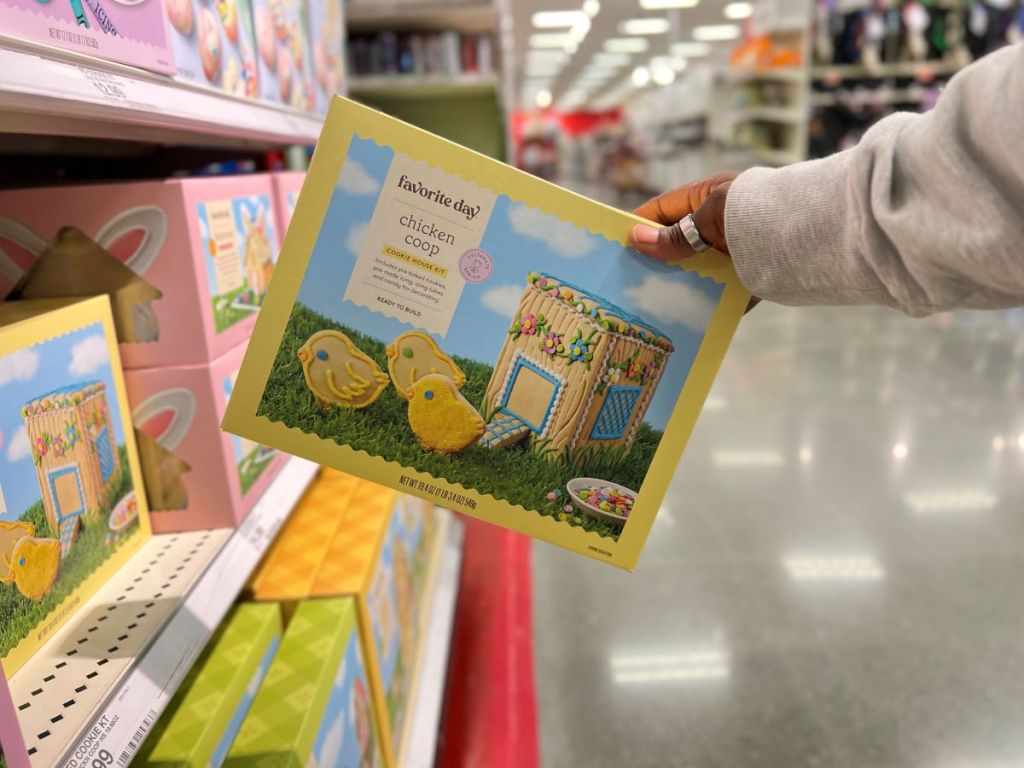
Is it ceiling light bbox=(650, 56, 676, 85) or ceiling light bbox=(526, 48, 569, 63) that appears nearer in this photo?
ceiling light bbox=(526, 48, 569, 63)

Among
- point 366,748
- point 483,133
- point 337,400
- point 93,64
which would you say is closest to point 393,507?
point 366,748

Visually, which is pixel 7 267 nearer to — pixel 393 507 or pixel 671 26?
pixel 393 507

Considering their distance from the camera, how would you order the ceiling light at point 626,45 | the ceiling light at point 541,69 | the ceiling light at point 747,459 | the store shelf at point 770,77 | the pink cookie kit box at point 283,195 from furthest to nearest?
the ceiling light at point 541,69
the ceiling light at point 626,45
the store shelf at point 770,77
the ceiling light at point 747,459
the pink cookie kit box at point 283,195

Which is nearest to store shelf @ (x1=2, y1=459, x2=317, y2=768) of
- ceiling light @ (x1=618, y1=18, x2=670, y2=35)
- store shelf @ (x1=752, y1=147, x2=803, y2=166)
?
store shelf @ (x1=752, y1=147, x2=803, y2=166)

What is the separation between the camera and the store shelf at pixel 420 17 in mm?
2357

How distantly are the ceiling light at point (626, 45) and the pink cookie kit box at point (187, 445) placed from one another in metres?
17.8

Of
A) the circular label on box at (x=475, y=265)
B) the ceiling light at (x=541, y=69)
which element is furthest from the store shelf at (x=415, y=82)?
the ceiling light at (x=541, y=69)

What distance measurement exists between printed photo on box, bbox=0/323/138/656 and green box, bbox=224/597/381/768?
32 cm

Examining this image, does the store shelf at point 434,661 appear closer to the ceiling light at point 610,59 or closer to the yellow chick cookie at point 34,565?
the yellow chick cookie at point 34,565

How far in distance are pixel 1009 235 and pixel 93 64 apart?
34.7 inches

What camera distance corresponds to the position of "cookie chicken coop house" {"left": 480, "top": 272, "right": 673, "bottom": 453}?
827 mm

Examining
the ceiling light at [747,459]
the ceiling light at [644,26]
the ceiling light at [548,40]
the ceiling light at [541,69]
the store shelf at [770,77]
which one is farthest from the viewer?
the ceiling light at [541,69]

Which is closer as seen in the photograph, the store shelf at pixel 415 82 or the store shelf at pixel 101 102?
the store shelf at pixel 101 102

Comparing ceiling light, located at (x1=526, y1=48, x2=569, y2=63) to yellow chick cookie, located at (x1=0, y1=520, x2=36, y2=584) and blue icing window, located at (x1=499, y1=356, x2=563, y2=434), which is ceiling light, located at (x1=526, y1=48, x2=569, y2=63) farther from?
yellow chick cookie, located at (x1=0, y1=520, x2=36, y2=584)
